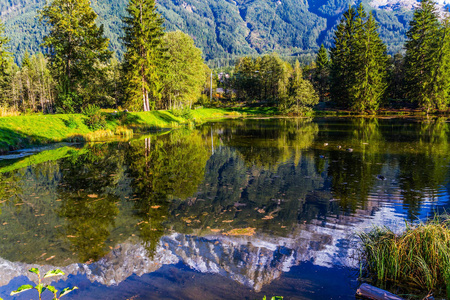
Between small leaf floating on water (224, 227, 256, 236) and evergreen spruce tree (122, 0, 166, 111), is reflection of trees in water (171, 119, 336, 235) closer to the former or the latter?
small leaf floating on water (224, 227, 256, 236)

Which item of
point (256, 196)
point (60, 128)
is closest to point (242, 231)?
point (256, 196)

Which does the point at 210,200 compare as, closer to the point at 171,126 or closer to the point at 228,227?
the point at 228,227

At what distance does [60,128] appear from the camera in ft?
81.2

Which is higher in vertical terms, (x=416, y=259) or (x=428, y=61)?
(x=428, y=61)

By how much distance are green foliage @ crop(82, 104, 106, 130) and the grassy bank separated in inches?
16.7

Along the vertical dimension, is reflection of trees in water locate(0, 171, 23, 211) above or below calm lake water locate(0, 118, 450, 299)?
above

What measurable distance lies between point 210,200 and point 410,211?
20.2 ft

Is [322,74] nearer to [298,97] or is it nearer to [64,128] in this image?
[298,97]

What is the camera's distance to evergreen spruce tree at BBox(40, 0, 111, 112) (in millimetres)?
30922

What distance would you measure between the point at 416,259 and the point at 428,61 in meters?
71.1

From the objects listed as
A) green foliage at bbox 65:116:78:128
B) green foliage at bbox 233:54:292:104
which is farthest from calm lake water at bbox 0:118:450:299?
green foliage at bbox 233:54:292:104

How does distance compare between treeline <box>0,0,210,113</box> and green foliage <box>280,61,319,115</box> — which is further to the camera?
green foliage <box>280,61,319,115</box>

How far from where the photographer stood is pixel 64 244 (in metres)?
6.82

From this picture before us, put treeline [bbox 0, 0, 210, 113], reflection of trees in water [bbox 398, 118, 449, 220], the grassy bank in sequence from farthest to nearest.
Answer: treeline [bbox 0, 0, 210, 113] → the grassy bank → reflection of trees in water [bbox 398, 118, 449, 220]
